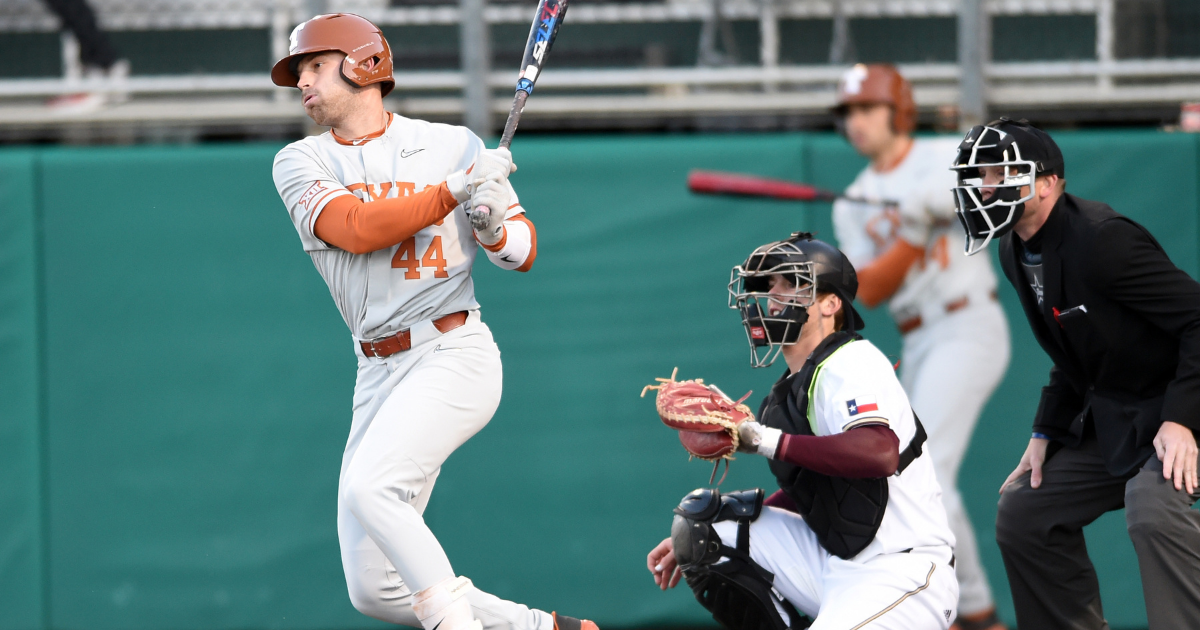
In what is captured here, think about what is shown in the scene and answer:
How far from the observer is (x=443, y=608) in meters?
3.08

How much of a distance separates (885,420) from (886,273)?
2.10 metres

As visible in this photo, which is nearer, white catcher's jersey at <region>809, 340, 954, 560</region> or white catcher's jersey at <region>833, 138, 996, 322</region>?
white catcher's jersey at <region>809, 340, 954, 560</region>

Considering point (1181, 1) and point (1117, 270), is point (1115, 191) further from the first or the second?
point (1117, 270)

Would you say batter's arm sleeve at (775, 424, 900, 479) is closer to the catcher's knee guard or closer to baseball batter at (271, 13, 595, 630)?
the catcher's knee guard

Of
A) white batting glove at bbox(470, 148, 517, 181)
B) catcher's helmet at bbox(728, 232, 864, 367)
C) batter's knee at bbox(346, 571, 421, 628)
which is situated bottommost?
batter's knee at bbox(346, 571, 421, 628)

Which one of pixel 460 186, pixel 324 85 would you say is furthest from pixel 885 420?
pixel 324 85

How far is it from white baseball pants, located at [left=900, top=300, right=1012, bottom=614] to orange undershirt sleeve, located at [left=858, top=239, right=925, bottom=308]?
0.27 meters

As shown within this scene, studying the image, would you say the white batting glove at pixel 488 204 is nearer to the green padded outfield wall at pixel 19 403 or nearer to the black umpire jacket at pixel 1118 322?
the black umpire jacket at pixel 1118 322

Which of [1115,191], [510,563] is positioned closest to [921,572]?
[510,563]

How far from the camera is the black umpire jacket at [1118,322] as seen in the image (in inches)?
124

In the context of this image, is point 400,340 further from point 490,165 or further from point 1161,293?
point 1161,293

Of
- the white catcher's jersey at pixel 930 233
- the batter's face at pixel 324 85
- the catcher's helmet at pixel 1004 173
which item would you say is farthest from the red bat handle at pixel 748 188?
the batter's face at pixel 324 85

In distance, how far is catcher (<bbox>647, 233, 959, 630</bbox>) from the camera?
297cm

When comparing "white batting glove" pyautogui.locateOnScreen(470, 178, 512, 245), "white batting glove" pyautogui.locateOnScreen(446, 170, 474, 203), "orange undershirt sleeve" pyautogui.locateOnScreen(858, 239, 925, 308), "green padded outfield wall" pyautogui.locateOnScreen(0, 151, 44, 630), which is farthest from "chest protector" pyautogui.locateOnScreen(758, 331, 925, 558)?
"green padded outfield wall" pyautogui.locateOnScreen(0, 151, 44, 630)
